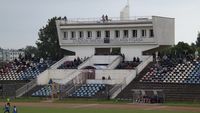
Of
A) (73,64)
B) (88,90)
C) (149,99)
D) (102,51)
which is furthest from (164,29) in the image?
(149,99)

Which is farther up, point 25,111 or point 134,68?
point 134,68

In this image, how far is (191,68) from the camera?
6444 centimetres

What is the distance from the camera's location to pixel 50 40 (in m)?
102

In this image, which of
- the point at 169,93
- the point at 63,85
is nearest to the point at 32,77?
the point at 63,85

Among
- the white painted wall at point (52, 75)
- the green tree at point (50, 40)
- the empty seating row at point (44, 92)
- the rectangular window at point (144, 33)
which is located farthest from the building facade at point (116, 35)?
the green tree at point (50, 40)

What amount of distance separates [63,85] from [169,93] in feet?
47.2

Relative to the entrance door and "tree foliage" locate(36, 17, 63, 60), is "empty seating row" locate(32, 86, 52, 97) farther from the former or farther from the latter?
"tree foliage" locate(36, 17, 63, 60)

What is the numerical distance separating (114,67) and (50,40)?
111 ft

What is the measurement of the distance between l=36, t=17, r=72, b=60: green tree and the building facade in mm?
21357

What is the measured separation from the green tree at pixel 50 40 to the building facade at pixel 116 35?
21.4m

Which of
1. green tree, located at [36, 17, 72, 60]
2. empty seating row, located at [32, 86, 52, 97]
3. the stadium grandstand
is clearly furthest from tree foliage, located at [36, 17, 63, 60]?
empty seating row, located at [32, 86, 52, 97]

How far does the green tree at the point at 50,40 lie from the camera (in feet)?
333

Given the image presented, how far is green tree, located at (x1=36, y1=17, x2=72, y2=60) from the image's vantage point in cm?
10150

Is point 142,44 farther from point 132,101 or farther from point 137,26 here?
point 132,101
